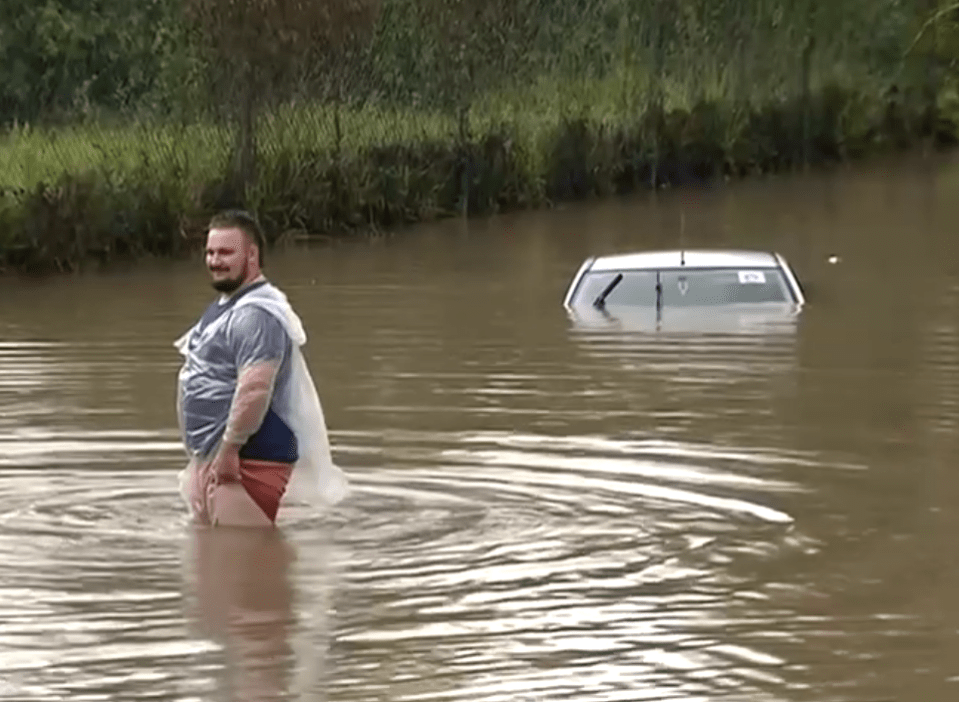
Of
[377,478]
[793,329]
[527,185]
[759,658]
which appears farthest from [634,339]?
[527,185]

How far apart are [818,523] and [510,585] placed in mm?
2134

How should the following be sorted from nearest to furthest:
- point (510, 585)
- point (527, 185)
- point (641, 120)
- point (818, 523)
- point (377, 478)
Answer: point (510, 585)
point (818, 523)
point (377, 478)
point (527, 185)
point (641, 120)

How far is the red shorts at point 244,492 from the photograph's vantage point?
11.7m

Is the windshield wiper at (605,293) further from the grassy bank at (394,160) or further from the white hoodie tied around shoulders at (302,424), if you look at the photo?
the white hoodie tied around shoulders at (302,424)

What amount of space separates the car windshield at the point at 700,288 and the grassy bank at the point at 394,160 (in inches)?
148

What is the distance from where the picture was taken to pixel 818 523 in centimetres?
1264

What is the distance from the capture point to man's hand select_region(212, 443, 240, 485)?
1136cm

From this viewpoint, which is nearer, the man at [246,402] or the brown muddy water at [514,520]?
the brown muddy water at [514,520]

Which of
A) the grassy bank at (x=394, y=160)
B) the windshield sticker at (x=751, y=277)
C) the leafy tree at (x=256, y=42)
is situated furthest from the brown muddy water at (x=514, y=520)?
the leafy tree at (x=256, y=42)

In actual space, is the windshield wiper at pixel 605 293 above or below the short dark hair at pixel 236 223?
below

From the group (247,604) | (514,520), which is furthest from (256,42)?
Answer: (247,604)

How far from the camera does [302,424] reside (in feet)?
38.3

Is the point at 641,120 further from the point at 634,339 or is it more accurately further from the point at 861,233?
the point at 634,339

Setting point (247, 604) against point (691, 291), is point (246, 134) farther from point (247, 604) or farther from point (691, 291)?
point (247, 604)
